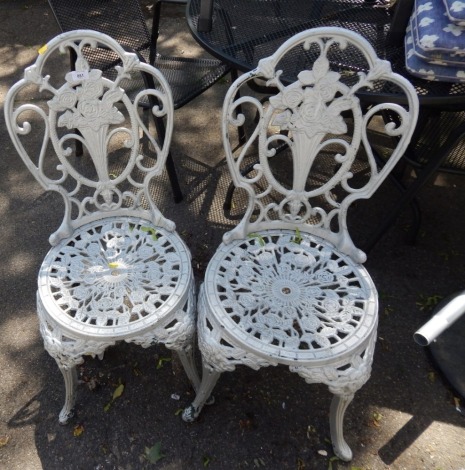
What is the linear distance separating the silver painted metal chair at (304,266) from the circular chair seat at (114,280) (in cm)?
14

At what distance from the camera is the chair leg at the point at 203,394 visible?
1.48 metres

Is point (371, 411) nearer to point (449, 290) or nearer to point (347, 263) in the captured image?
point (347, 263)

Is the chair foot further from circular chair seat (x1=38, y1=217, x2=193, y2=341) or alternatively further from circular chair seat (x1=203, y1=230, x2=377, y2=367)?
circular chair seat (x1=203, y1=230, x2=377, y2=367)

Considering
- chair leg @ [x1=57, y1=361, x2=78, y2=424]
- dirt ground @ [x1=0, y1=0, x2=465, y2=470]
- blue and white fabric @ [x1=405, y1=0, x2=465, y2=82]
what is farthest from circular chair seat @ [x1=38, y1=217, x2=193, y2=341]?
blue and white fabric @ [x1=405, y1=0, x2=465, y2=82]

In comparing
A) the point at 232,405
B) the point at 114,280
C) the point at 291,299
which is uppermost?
the point at 114,280

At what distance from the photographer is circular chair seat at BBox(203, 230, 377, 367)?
1.31 meters

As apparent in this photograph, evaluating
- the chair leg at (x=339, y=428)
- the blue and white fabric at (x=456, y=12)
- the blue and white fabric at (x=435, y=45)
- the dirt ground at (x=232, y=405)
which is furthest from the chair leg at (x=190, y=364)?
the blue and white fabric at (x=456, y=12)

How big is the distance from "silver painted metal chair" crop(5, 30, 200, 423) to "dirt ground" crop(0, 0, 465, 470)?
6.1 inches

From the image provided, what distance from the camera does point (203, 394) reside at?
157 centimetres

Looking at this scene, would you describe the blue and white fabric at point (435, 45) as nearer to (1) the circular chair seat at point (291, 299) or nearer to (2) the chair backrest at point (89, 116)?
(1) the circular chair seat at point (291, 299)

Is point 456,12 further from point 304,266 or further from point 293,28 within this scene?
point 304,266

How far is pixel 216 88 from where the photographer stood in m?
3.31

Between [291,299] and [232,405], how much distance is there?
59cm

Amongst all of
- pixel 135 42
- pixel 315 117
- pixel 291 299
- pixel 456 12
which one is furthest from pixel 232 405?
pixel 135 42
